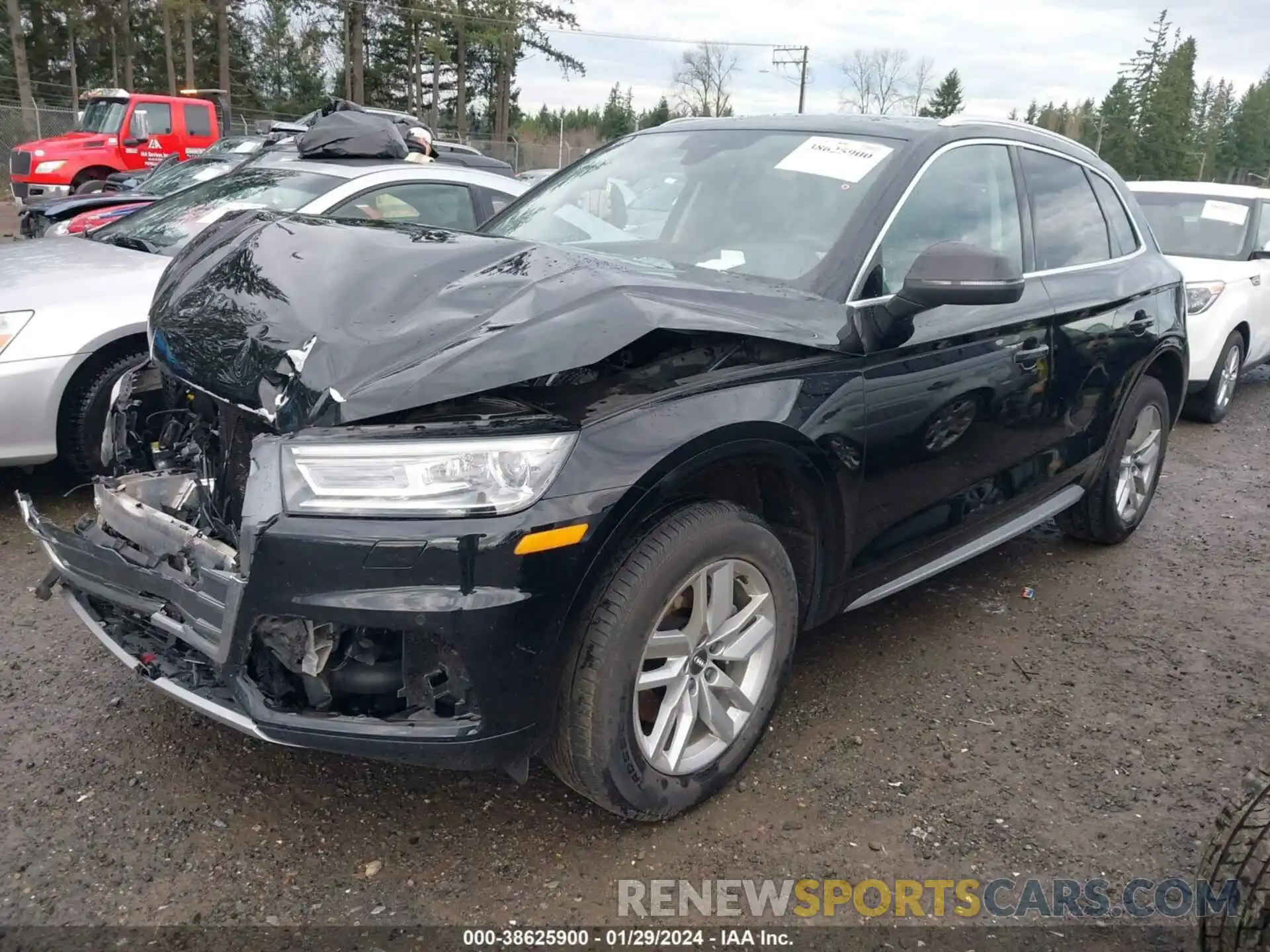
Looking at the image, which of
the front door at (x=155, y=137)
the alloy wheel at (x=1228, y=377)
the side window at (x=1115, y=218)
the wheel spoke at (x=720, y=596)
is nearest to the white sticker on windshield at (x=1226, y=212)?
the alloy wheel at (x=1228, y=377)

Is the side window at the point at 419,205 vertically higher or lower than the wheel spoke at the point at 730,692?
higher

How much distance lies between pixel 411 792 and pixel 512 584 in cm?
95

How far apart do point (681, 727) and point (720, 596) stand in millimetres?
351

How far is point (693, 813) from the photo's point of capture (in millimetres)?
2584

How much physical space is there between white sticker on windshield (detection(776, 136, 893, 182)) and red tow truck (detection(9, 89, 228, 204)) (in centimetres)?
1620

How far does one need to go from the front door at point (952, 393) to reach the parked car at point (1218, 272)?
443 centimetres

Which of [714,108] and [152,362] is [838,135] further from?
[714,108]

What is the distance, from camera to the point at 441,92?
5203 centimetres

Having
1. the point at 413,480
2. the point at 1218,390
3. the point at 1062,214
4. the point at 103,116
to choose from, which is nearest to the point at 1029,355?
the point at 1062,214

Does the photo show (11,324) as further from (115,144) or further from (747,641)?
(115,144)

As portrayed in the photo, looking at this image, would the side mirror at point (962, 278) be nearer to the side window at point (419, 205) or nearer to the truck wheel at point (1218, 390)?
the side window at point (419, 205)

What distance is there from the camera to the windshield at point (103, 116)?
17.2m

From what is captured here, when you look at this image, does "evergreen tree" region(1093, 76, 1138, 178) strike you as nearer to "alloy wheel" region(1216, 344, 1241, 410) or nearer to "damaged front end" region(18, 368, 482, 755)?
"alloy wheel" region(1216, 344, 1241, 410)

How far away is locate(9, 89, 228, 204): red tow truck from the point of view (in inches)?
661
